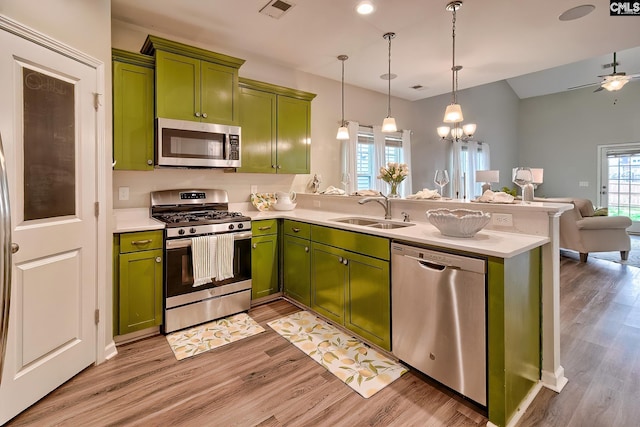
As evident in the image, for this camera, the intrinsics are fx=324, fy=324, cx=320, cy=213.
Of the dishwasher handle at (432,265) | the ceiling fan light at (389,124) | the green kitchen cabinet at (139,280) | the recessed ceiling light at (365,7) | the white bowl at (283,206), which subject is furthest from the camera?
the white bowl at (283,206)

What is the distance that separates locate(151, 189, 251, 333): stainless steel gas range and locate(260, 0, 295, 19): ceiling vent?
5.85 ft

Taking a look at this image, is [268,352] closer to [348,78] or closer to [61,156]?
[61,156]

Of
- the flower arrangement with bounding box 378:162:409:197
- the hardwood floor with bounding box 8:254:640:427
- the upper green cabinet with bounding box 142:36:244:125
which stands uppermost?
the upper green cabinet with bounding box 142:36:244:125

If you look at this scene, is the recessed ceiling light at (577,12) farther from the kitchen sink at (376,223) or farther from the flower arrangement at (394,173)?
the kitchen sink at (376,223)

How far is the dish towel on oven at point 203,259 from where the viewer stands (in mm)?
2670

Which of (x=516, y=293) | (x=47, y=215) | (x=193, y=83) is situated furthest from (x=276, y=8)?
(x=516, y=293)

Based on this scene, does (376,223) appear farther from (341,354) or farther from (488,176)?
(488,176)

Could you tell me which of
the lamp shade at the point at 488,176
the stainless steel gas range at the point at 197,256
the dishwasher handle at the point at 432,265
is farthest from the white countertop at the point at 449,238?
the lamp shade at the point at 488,176

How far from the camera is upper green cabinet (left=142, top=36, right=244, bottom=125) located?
109 inches

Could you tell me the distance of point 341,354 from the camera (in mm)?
2350

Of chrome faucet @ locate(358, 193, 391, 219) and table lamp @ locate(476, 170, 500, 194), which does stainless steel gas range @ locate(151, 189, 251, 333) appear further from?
table lamp @ locate(476, 170, 500, 194)

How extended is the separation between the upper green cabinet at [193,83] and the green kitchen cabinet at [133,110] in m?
0.11

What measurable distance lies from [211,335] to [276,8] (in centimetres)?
279

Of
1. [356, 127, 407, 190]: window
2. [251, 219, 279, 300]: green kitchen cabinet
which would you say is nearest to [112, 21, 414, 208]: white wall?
[356, 127, 407, 190]: window
